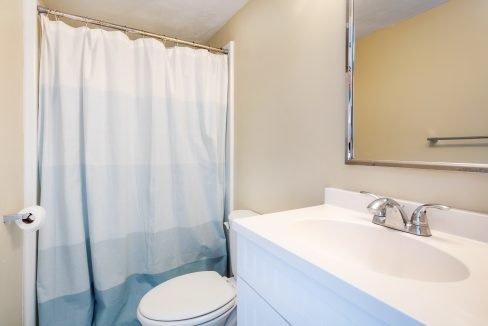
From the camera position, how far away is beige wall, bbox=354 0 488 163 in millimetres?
705

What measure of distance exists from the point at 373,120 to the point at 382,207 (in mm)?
376

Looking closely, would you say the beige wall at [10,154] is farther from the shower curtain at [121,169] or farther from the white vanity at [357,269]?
the white vanity at [357,269]

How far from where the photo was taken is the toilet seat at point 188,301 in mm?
1050

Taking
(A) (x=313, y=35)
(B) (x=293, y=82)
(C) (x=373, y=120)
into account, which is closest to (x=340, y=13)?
(A) (x=313, y=35)

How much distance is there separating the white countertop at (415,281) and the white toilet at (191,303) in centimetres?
56

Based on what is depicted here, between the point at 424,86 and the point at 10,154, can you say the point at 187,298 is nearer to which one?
the point at 10,154

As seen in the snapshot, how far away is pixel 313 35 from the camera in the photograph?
117cm

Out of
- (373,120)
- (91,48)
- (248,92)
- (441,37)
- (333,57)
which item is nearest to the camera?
(441,37)

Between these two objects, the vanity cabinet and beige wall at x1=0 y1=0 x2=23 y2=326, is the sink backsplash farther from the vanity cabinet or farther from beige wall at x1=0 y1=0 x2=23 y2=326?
beige wall at x1=0 y1=0 x2=23 y2=326

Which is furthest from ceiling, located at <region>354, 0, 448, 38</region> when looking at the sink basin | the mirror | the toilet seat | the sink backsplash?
the toilet seat

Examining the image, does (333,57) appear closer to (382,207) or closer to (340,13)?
(340,13)

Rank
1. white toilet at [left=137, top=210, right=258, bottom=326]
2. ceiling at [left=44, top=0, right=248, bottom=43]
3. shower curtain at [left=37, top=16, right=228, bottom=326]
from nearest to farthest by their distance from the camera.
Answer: white toilet at [left=137, top=210, right=258, bottom=326], shower curtain at [left=37, top=16, right=228, bottom=326], ceiling at [left=44, top=0, right=248, bottom=43]

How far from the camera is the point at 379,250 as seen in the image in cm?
79

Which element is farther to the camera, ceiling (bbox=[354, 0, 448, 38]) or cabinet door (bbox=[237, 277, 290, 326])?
ceiling (bbox=[354, 0, 448, 38])
